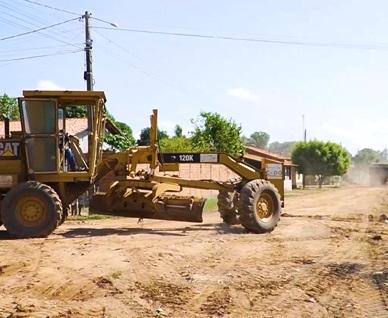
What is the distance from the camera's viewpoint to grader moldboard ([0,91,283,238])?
12656 millimetres

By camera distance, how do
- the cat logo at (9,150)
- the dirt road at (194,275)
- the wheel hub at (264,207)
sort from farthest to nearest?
1. the wheel hub at (264,207)
2. the cat logo at (9,150)
3. the dirt road at (194,275)

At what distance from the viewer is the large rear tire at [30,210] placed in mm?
12570

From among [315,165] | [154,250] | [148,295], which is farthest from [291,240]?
[315,165]

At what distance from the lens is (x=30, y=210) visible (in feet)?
41.5

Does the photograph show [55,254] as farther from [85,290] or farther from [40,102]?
[40,102]

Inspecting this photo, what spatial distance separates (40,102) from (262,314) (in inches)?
319

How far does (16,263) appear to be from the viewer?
9414mm

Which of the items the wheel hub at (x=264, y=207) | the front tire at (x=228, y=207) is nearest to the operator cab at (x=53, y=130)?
the front tire at (x=228, y=207)

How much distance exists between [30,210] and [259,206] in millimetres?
5296

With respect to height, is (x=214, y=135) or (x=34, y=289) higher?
(x=214, y=135)

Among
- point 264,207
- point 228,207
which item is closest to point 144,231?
point 228,207

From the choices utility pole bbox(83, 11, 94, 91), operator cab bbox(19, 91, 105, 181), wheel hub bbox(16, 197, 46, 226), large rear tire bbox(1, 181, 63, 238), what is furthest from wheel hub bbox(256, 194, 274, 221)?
utility pole bbox(83, 11, 94, 91)

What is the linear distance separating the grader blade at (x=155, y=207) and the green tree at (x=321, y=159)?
59.8m

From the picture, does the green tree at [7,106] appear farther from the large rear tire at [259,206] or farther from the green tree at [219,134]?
the large rear tire at [259,206]
